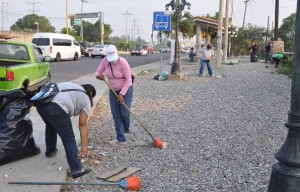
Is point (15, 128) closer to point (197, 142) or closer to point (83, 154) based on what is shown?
point (83, 154)

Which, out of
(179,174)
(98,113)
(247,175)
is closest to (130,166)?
(179,174)

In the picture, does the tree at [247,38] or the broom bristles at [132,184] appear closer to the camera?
the broom bristles at [132,184]

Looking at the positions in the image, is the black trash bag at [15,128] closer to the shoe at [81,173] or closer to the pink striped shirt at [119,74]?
the shoe at [81,173]

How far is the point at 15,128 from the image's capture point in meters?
5.17

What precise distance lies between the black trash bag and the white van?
24.6 m

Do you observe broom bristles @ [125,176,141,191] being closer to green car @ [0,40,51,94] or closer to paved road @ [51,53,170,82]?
green car @ [0,40,51,94]

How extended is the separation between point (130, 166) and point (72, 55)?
28499mm

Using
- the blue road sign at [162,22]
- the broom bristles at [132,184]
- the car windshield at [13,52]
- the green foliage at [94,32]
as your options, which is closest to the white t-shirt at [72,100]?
the broom bristles at [132,184]

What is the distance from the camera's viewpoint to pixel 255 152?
580 centimetres

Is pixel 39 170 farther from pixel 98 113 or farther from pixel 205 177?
pixel 98 113

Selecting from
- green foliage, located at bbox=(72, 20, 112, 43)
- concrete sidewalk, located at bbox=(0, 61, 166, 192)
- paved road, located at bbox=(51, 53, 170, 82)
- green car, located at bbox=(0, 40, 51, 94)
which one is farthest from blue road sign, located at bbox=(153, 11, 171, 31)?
green foliage, located at bbox=(72, 20, 112, 43)

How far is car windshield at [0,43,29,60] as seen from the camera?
417 inches

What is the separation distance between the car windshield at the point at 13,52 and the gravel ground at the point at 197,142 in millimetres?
2409

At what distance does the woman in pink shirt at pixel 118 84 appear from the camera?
614cm
